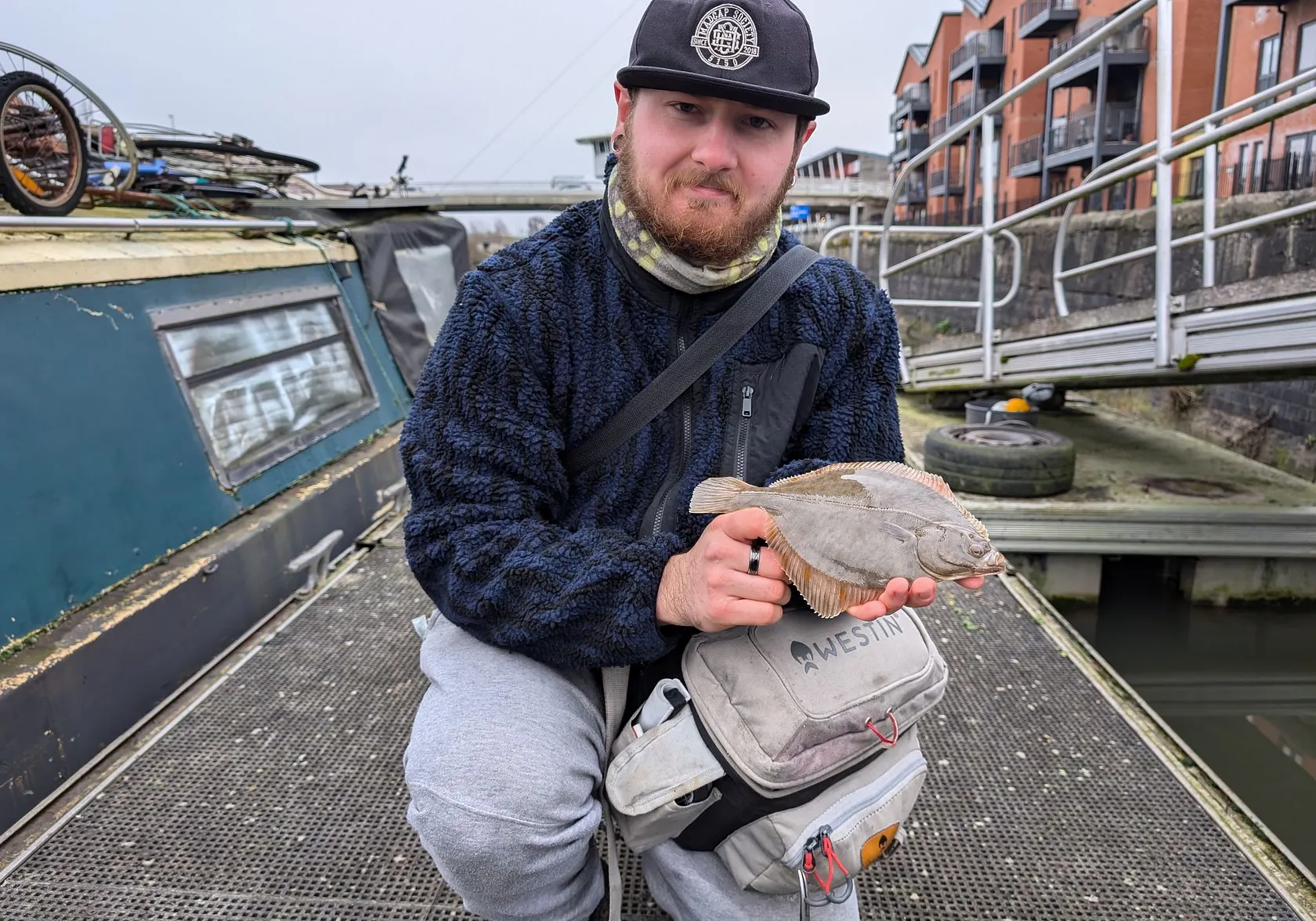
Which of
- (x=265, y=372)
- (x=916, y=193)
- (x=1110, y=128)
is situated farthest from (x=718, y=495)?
(x=916, y=193)

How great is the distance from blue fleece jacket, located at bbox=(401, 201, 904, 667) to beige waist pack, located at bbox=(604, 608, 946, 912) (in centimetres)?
15

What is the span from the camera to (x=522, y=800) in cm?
136

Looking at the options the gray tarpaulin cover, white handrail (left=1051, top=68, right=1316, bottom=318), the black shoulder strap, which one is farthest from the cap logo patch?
the gray tarpaulin cover

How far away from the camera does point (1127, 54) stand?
23.5 metres

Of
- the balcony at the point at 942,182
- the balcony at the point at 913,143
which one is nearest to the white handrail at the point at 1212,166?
the balcony at the point at 942,182

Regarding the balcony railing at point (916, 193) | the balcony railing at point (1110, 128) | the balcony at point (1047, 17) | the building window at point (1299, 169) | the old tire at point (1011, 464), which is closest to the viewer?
the old tire at point (1011, 464)

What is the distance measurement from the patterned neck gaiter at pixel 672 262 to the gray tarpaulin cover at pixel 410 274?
363 cm

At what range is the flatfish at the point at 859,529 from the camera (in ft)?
4.75

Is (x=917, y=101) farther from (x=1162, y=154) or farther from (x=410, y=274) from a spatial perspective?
(x=1162, y=154)

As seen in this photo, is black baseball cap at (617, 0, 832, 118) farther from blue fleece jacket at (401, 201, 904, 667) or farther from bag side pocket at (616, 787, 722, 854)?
bag side pocket at (616, 787, 722, 854)

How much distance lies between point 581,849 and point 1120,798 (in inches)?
60.7

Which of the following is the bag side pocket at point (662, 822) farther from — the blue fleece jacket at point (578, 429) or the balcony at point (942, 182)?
the balcony at point (942, 182)

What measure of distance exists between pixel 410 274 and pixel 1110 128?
1043 inches

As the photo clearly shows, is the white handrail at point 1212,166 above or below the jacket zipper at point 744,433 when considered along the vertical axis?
above
